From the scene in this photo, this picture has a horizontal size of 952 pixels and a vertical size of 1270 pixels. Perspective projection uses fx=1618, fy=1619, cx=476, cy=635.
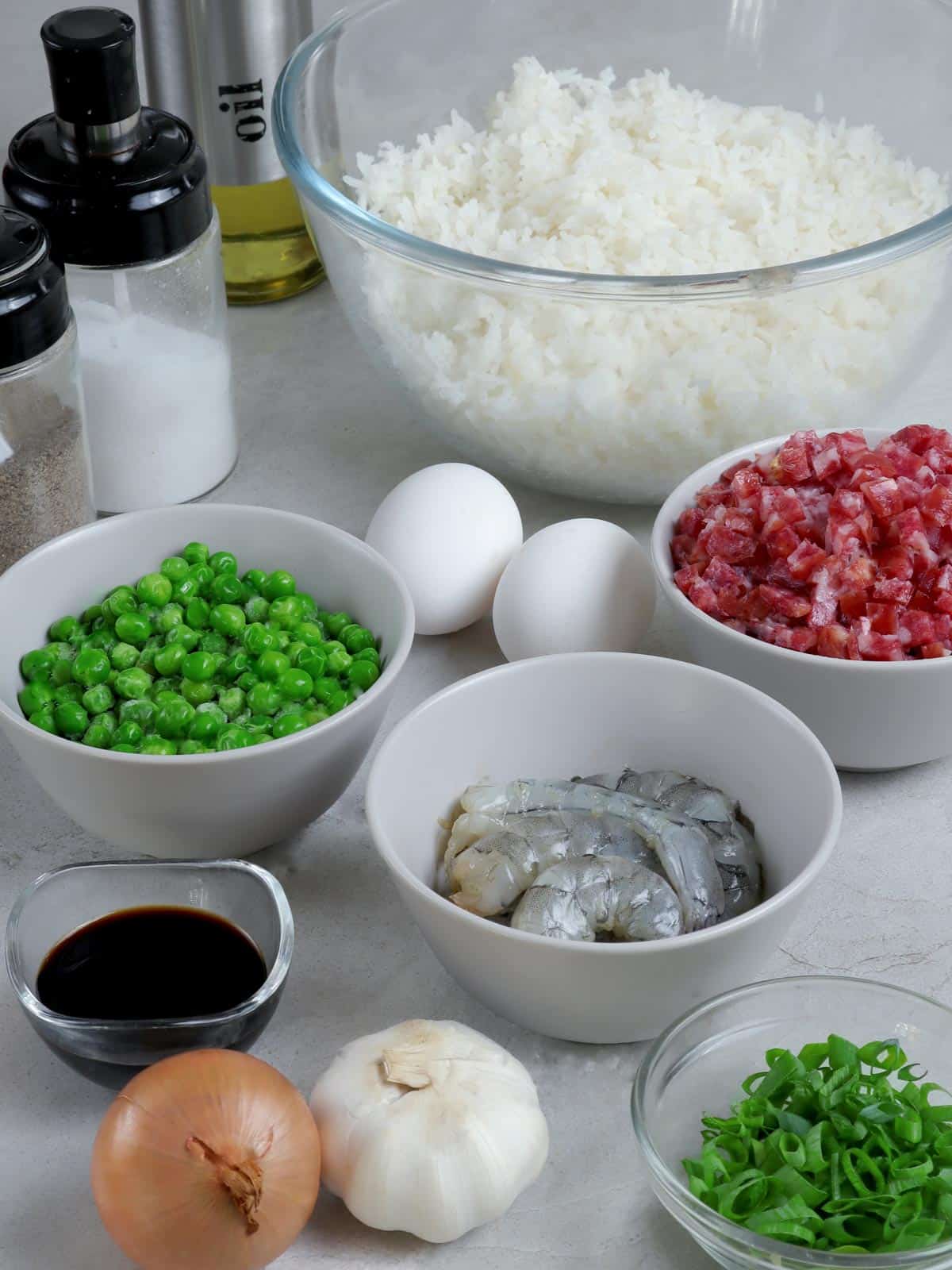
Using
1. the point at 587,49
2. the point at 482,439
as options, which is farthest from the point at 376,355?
the point at 587,49

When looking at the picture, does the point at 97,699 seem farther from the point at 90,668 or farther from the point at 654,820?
the point at 654,820

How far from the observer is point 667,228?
5.82 feet

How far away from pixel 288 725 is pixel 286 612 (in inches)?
6.4

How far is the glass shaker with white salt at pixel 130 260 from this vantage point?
1.60 meters

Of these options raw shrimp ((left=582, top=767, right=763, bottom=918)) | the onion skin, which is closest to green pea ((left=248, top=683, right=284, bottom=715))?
raw shrimp ((left=582, top=767, right=763, bottom=918))

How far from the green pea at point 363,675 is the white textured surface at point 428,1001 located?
0.16 metres

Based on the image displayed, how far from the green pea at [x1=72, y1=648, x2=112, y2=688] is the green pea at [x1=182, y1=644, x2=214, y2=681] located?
69 millimetres

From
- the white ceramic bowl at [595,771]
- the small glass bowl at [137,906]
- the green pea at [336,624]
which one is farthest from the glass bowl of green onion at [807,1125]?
→ the green pea at [336,624]

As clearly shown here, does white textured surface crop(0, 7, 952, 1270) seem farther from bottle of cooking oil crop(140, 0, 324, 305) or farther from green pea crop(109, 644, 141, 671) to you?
bottle of cooking oil crop(140, 0, 324, 305)

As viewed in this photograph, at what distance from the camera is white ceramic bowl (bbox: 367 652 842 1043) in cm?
116

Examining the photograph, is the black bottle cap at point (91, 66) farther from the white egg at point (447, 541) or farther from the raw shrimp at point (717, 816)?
the raw shrimp at point (717, 816)

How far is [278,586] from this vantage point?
4.99ft

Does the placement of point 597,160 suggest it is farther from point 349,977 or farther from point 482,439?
point 349,977

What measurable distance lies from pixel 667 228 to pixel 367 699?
2.37 feet
